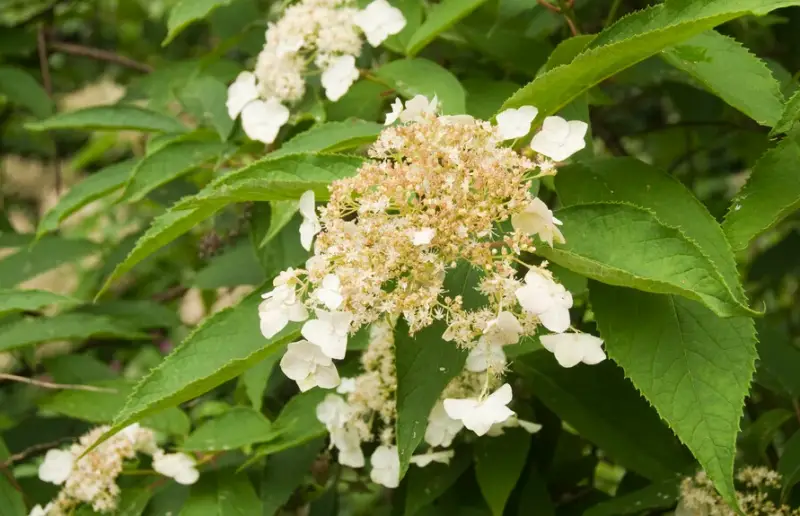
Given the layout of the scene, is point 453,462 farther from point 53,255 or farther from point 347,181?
point 53,255

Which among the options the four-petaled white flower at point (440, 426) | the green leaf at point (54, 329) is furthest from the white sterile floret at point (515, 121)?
the green leaf at point (54, 329)

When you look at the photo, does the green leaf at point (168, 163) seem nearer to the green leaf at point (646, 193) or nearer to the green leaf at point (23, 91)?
the green leaf at point (646, 193)

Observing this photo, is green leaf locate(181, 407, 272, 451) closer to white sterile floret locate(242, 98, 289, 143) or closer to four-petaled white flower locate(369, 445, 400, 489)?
four-petaled white flower locate(369, 445, 400, 489)

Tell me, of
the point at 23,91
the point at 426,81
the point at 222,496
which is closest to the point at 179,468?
the point at 222,496

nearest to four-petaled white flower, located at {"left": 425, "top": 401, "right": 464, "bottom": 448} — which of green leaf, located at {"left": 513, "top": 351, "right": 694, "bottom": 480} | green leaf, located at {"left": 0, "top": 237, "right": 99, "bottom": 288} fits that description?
green leaf, located at {"left": 513, "top": 351, "right": 694, "bottom": 480}

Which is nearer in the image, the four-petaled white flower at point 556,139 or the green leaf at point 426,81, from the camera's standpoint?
the four-petaled white flower at point 556,139

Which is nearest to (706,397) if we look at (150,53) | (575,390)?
(575,390)
